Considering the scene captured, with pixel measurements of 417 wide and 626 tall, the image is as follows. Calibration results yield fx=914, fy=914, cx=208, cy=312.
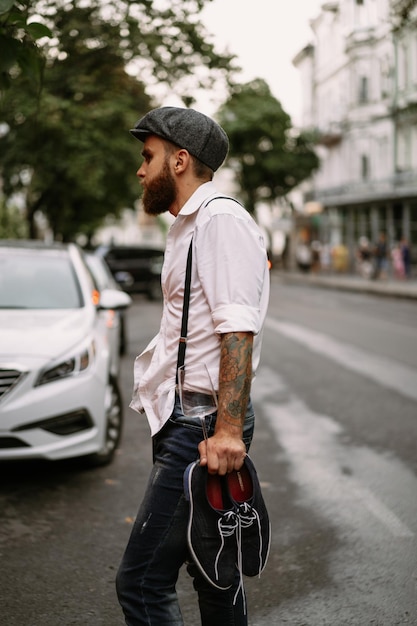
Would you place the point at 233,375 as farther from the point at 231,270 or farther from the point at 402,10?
the point at 402,10

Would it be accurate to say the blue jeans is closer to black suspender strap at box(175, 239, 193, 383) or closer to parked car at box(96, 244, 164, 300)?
black suspender strap at box(175, 239, 193, 383)

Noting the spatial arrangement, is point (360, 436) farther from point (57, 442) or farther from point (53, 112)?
point (53, 112)

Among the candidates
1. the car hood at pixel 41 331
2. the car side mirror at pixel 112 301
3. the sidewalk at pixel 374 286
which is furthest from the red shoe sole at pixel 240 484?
the sidewalk at pixel 374 286

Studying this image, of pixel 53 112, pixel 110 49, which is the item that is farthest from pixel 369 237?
pixel 110 49

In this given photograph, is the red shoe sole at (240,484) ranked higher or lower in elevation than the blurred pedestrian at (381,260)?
higher

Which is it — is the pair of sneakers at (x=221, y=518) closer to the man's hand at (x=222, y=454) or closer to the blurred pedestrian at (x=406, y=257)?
the man's hand at (x=222, y=454)

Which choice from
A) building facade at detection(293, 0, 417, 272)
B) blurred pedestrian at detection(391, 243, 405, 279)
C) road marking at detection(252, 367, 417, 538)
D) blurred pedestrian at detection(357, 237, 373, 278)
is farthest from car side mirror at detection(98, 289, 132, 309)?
blurred pedestrian at detection(357, 237, 373, 278)

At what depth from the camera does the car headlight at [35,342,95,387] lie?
18.6 ft

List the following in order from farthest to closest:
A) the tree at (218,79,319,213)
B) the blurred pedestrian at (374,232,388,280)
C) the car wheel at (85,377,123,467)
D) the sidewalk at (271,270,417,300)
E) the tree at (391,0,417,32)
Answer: the tree at (218,79,319,213) → the blurred pedestrian at (374,232,388,280) → the sidewalk at (271,270,417,300) → the tree at (391,0,417,32) → the car wheel at (85,377,123,467)

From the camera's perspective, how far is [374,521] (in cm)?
513

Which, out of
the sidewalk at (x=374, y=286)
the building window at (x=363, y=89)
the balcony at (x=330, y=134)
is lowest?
the sidewalk at (x=374, y=286)

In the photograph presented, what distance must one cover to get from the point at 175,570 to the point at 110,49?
17967 millimetres

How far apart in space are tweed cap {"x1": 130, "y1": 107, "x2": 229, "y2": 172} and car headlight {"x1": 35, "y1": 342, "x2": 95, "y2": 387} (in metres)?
3.18

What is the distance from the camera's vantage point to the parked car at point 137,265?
2866cm
